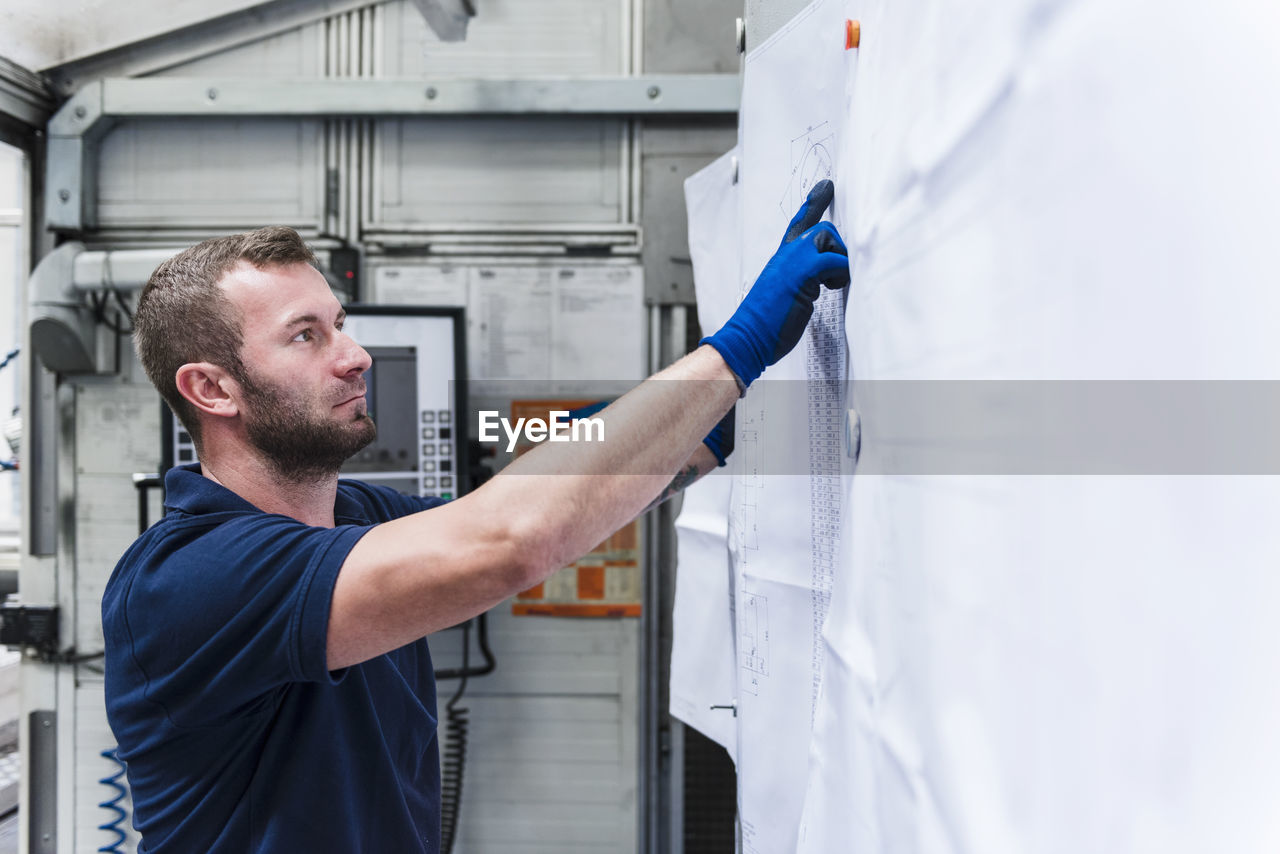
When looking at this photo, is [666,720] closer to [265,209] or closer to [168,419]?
[168,419]

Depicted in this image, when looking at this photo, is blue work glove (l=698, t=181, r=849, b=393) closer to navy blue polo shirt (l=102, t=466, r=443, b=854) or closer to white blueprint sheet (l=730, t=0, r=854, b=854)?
white blueprint sheet (l=730, t=0, r=854, b=854)

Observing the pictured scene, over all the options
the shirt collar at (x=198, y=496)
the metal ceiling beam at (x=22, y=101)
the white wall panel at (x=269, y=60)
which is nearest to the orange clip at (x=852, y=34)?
the shirt collar at (x=198, y=496)

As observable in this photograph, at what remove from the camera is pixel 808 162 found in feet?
2.39

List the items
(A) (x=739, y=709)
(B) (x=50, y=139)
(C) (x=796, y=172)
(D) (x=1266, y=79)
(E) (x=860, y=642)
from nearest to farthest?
(D) (x=1266, y=79) < (E) (x=860, y=642) < (C) (x=796, y=172) < (A) (x=739, y=709) < (B) (x=50, y=139)

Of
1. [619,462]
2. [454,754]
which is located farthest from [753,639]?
[454,754]

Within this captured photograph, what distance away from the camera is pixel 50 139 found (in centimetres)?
191

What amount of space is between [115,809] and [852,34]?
231 cm

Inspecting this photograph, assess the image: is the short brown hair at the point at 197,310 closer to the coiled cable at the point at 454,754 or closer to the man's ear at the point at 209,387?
the man's ear at the point at 209,387

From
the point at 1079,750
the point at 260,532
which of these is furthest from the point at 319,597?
the point at 1079,750


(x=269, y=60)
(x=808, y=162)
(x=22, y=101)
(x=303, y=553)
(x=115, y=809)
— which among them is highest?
(x=269, y=60)

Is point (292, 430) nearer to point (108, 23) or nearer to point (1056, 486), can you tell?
point (1056, 486)

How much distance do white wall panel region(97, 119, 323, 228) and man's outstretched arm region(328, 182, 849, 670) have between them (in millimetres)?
1619

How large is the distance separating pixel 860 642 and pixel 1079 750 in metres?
0.24

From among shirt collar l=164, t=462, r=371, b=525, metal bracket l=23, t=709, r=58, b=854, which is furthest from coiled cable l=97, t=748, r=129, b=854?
shirt collar l=164, t=462, r=371, b=525
